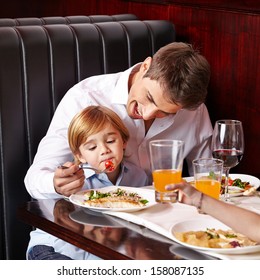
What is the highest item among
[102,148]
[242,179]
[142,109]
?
[142,109]

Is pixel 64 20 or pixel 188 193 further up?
pixel 64 20

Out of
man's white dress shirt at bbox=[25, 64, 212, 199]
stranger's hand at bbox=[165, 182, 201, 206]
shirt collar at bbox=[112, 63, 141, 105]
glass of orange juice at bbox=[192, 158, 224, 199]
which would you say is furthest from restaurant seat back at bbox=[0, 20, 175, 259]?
stranger's hand at bbox=[165, 182, 201, 206]

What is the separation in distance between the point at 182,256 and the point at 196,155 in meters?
1.26

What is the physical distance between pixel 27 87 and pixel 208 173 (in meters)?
1.14

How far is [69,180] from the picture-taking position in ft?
7.55

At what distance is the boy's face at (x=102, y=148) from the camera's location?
8.08ft

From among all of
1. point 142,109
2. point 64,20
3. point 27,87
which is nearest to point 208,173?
point 142,109

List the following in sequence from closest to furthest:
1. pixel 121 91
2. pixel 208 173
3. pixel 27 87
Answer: pixel 208 173 < pixel 121 91 < pixel 27 87

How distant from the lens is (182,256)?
180cm

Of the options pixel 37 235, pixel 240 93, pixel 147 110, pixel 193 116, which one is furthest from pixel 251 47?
pixel 37 235

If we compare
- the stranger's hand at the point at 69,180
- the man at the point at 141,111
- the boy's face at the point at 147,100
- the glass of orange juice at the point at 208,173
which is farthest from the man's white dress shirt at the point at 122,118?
the glass of orange juice at the point at 208,173

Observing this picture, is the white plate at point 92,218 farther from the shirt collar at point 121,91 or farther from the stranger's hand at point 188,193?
the shirt collar at point 121,91

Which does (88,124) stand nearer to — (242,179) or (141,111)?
(141,111)
